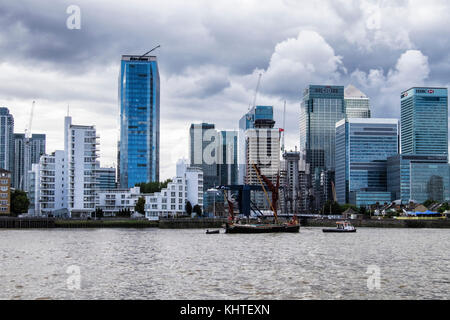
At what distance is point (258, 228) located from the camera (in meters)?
173

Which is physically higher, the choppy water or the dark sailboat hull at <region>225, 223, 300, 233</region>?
the choppy water

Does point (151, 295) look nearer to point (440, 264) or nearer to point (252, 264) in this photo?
point (252, 264)

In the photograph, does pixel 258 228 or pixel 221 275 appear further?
pixel 258 228

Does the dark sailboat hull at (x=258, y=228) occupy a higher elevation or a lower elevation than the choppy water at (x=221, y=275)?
lower

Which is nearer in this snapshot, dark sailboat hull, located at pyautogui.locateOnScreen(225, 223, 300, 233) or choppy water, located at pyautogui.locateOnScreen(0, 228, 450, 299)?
choppy water, located at pyautogui.locateOnScreen(0, 228, 450, 299)

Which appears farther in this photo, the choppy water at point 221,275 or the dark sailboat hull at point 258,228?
the dark sailboat hull at point 258,228

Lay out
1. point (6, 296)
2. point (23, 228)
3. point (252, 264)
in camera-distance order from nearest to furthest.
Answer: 1. point (6, 296)
2. point (252, 264)
3. point (23, 228)

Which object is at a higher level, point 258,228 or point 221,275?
point 221,275

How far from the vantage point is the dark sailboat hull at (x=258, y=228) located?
172 metres

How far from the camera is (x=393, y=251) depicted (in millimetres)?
92312

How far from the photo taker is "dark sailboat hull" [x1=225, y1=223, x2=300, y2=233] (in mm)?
171500
